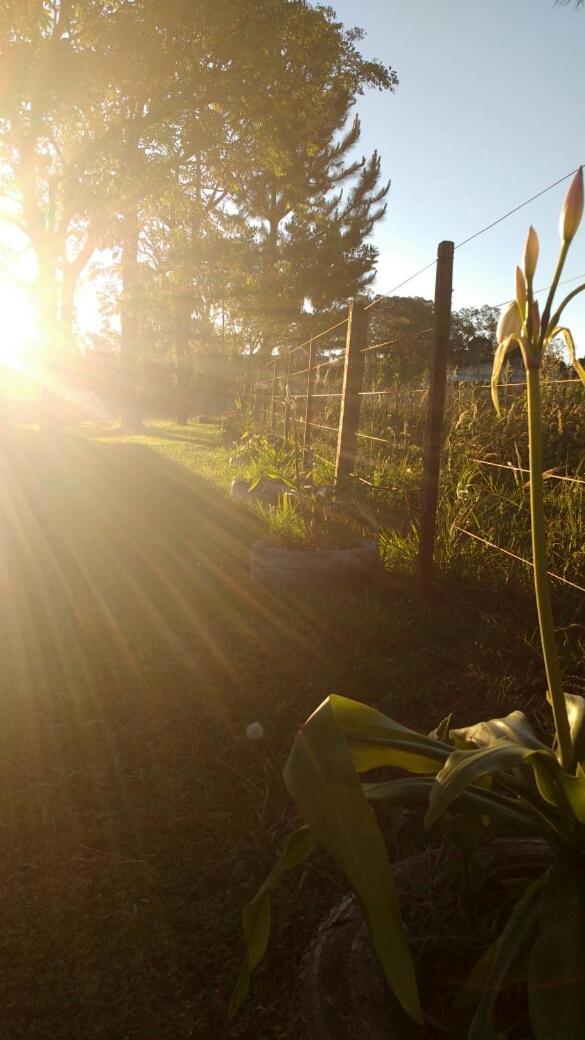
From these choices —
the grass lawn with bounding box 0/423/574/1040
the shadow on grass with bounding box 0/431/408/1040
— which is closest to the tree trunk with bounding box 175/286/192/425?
the grass lawn with bounding box 0/423/574/1040

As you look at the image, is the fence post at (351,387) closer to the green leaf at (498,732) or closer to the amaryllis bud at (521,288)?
the green leaf at (498,732)

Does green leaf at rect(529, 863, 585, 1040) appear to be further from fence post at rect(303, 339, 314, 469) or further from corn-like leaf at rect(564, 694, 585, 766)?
fence post at rect(303, 339, 314, 469)

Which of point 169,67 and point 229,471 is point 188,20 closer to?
point 169,67

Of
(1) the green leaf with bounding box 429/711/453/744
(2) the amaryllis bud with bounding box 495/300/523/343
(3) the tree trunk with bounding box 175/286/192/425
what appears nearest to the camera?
(2) the amaryllis bud with bounding box 495/300/523/343

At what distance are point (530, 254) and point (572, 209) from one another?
0.23ft

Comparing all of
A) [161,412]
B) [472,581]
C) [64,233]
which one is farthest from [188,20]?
[161,412]

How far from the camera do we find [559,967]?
2.87 feet

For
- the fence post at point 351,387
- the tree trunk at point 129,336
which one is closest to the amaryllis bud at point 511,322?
the fence post at point 351,387

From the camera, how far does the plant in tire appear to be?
795 millimetres

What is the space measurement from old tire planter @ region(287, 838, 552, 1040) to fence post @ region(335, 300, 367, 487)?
3314 mm

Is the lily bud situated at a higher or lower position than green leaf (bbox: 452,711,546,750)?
higher

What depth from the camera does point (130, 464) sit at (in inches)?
423

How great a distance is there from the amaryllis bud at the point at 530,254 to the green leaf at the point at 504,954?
0.89m

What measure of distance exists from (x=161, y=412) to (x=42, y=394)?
81.8 feet
